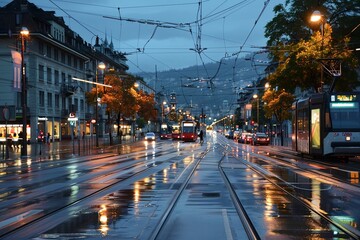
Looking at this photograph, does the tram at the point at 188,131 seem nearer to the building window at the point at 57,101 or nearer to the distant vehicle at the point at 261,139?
the distant vehicle at the point at 261,139

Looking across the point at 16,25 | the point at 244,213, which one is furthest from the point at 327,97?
the point at 16,25

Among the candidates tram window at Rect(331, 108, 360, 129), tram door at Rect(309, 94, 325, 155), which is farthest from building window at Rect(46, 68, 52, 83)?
tram window at Rect(331, 108, 360, 129)

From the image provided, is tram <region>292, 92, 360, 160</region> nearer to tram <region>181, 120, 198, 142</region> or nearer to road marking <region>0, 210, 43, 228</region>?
road marking <region>0, 210, 43, 228</region>

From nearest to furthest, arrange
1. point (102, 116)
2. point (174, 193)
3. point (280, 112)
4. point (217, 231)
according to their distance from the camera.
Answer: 1. point (217, 231)
2. point (174, 193)
3. point (280, 112)
4. point (102, 116)

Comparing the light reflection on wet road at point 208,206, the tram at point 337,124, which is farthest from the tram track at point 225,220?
the tram at point 337,124

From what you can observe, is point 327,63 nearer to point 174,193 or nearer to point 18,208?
point 174,193

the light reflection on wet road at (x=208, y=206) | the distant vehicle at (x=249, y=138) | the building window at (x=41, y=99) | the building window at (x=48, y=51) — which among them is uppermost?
the building window at (x=48, y=51)

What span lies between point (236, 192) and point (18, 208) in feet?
20.0

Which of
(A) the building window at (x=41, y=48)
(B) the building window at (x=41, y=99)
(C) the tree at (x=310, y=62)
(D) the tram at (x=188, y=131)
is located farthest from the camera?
→ (D) the tram at (x=188, y=131)

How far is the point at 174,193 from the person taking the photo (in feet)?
48.0

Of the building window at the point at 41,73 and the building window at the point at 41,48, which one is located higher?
the building window at the point at 41,48

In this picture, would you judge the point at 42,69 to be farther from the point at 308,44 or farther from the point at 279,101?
the point at 308,44

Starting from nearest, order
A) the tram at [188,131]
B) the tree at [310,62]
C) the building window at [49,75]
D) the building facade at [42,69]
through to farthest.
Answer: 1. the tree at [310,62]
2. the building facade at [42,69]
3. the building window at [49,75]
4. the tram at [188,131]

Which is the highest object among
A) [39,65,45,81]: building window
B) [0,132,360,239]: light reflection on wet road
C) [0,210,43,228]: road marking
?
[39,65,45,81]: building window
